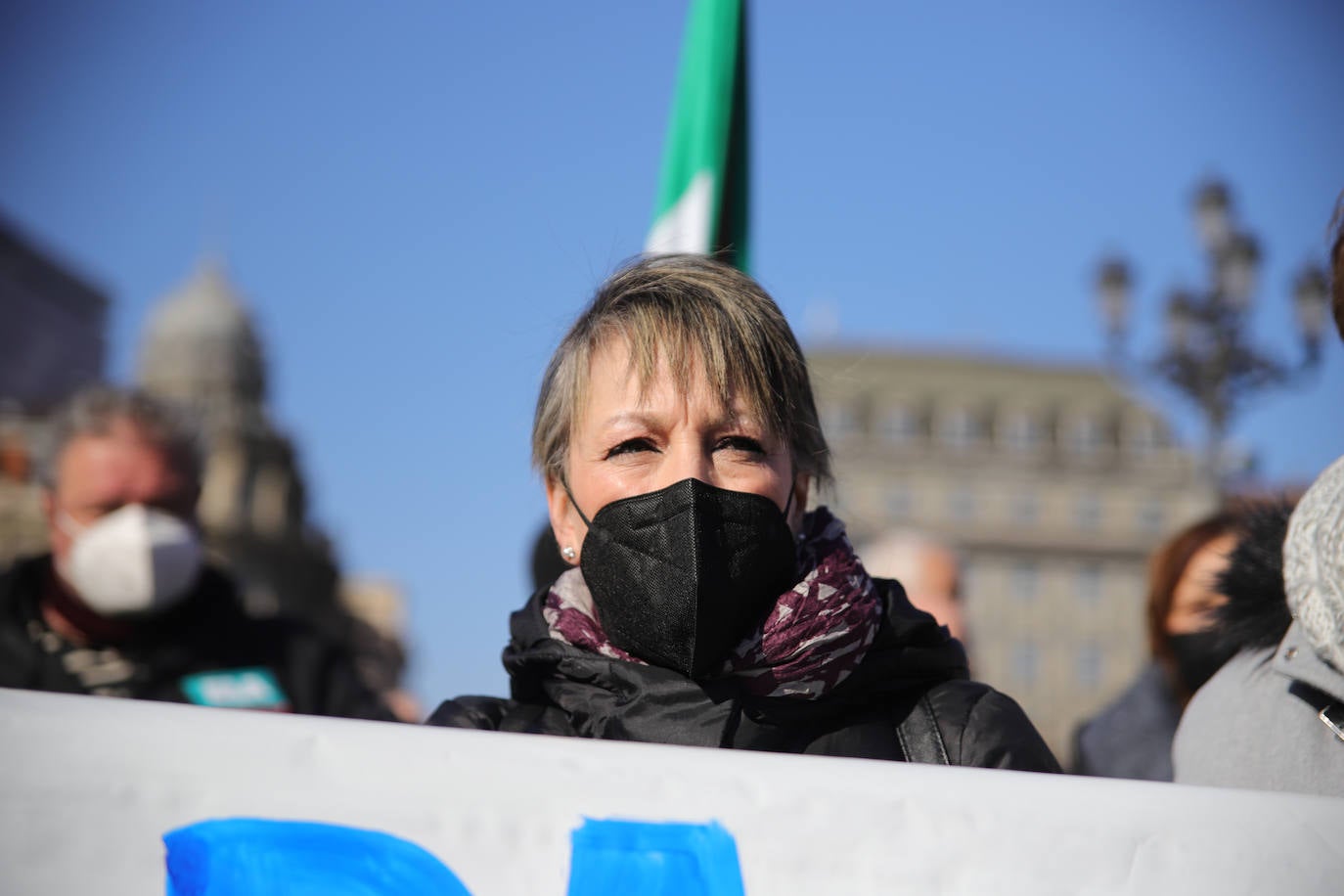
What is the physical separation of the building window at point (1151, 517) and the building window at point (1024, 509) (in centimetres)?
537

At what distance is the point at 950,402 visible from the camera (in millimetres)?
78625

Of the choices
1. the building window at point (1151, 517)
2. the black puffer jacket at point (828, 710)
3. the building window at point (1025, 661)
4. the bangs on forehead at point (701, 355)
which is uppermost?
the bangs on forehead at point (701, 355)

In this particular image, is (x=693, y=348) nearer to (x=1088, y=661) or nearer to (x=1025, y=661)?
(x=1025, y=661)

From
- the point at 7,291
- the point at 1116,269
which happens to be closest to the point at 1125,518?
the point at 7,291

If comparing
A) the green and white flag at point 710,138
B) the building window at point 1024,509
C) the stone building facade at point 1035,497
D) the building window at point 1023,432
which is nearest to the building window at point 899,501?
the stone building facade at point 1035,497

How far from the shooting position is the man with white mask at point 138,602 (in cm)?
347

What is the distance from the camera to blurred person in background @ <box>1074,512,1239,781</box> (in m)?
3.55

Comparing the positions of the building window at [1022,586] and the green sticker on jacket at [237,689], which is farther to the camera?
the building window at [1022,586]

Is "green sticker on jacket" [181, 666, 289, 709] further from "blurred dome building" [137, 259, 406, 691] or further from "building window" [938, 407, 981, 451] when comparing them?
"building window" [938, 407, 981, 451]

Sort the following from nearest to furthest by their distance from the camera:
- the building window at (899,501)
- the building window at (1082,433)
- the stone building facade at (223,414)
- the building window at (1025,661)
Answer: the stone building facade at (223,414), the building window at (899,501), the building window at (1025,661), the building window at (1082,433)

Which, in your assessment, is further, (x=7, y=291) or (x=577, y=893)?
(x=7, y=291)

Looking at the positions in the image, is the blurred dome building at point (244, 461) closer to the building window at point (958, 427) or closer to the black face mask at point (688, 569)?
the building window at point (958, 427)

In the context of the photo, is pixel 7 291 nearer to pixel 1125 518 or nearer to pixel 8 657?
pixel 8 657

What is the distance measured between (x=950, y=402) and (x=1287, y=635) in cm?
7777
